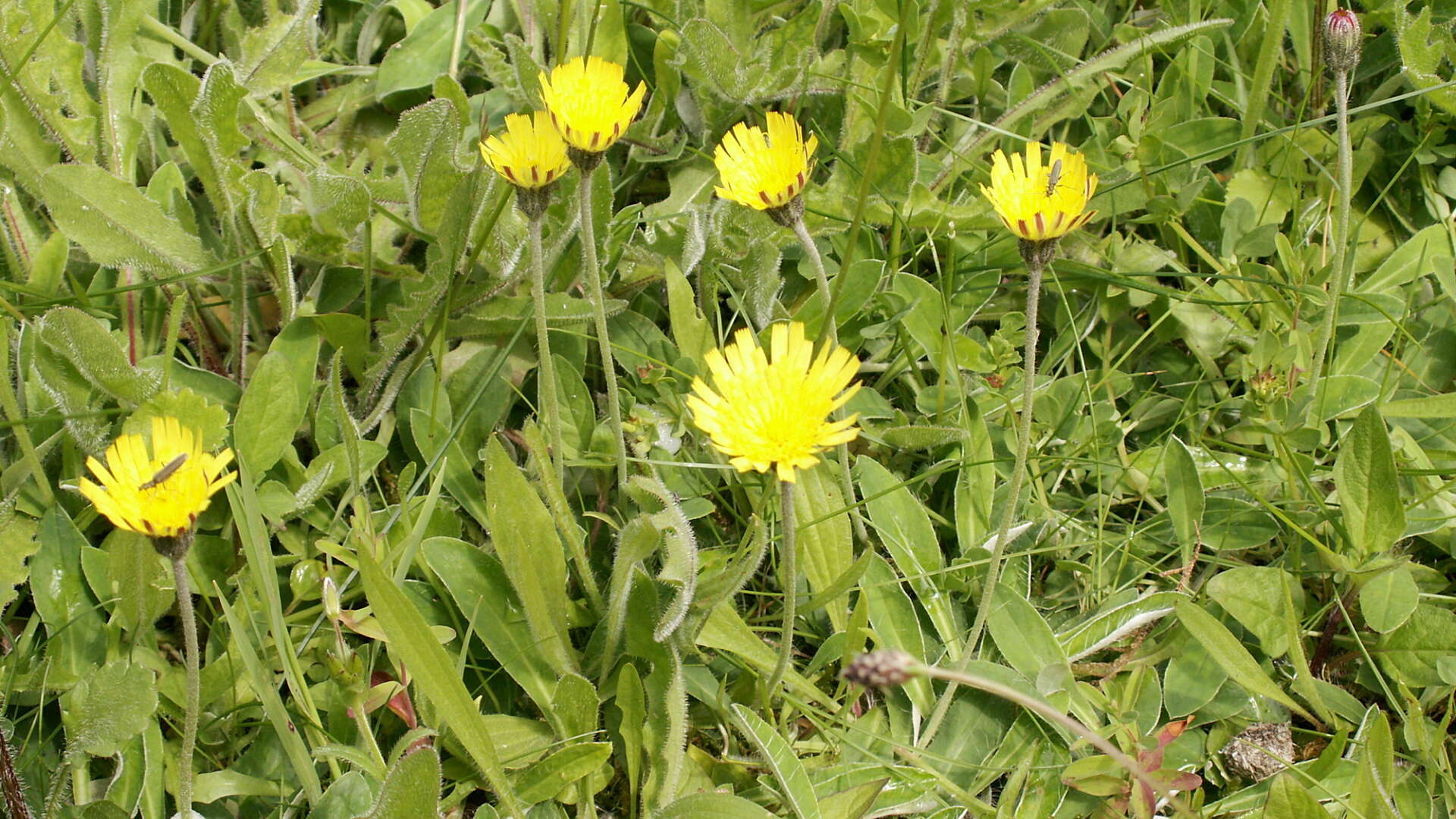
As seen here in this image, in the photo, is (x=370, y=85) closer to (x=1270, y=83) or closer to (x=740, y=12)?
(x=740, y=12)

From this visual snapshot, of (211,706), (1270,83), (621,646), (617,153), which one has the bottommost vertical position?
(211,706)

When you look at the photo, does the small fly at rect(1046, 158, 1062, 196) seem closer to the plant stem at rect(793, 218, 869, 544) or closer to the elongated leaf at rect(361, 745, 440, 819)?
the plant stem at rect(793, 218, 869, 544)

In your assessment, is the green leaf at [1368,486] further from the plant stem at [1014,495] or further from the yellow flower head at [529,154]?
the yellow flower head at [529,154]

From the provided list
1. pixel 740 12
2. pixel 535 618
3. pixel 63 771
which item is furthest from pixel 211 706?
pixel 740 12

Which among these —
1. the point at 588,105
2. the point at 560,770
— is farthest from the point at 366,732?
the point at 588,105

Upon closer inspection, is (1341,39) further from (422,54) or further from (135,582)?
(135,582)

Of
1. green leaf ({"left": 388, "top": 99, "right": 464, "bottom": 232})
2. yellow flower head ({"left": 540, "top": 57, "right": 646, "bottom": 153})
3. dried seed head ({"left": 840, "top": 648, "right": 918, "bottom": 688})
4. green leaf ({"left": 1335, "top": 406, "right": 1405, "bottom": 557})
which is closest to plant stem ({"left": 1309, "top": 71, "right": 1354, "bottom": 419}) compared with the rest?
green leaf ({"left": 1335, "top": 406, "right": 1405, "bottom": 557})
